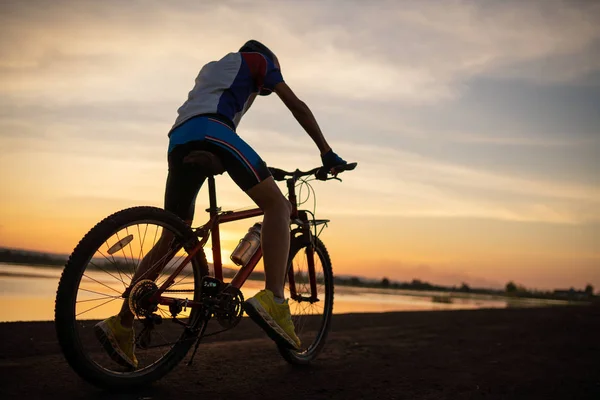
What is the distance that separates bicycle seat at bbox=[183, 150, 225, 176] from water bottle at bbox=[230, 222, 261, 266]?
28.2 inches

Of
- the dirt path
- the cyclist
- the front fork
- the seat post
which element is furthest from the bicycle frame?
the front fork

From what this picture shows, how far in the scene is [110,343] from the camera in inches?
130

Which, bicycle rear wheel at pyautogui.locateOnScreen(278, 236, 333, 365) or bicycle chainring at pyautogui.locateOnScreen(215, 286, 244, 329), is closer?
bicycle chainring at pyautogui.locateOnScreen(215, 286, 244, 329)

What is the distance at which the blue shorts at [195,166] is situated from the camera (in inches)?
137

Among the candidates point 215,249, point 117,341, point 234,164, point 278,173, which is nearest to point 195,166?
point 234,164

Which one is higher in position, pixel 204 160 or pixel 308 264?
pixel 204 160

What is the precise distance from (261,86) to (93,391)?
2.14 meters

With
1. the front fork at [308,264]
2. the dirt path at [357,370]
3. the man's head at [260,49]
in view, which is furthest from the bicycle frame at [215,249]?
the man's head at [260,49]

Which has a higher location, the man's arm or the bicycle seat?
the man's arm

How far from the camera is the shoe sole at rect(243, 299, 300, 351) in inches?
140

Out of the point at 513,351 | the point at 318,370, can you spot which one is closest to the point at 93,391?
the point at 318,370

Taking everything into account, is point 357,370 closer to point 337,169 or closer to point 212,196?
point 337,169

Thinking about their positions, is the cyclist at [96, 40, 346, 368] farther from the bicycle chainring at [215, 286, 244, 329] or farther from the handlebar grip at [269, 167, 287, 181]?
the handlebar grip at [269, 167, 287, 181]

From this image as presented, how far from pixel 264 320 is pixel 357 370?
111cm
